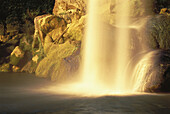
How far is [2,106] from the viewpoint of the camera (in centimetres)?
727

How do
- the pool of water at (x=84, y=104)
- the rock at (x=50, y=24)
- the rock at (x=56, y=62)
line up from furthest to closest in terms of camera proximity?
1. the rock at (x=50, y=24)
2. the rock at (x=56, y=62)
3. the pool of water at (x=84, y=104)

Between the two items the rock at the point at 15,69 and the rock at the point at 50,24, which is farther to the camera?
the rock at the point at 15,69

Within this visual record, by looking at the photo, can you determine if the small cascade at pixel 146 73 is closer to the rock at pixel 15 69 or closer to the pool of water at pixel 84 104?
the pool of water at pixel 84 104

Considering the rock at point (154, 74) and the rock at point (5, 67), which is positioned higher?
the rock at point (5, 67)

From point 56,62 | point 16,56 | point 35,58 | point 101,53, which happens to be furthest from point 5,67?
point 101,53

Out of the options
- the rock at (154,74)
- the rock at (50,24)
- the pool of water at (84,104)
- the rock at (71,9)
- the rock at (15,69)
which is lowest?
the pool of water at (84,104)

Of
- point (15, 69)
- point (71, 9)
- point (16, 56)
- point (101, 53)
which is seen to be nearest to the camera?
point (101, 53)

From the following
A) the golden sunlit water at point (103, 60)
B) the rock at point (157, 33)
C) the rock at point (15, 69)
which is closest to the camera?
the golden sunlit water at point (103, 60)

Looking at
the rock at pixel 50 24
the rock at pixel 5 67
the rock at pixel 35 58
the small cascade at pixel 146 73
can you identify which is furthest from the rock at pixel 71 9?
the small cascade at pixel 146 73

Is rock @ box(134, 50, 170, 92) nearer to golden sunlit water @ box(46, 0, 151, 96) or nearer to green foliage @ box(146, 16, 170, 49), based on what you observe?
golden sunlit water @ box(46, 0, 151, 96)

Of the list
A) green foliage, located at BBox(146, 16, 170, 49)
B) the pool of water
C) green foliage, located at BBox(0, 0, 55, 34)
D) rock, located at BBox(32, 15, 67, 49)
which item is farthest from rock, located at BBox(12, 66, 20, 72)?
green foliage, located at BBox(146, 16, 170, 49)

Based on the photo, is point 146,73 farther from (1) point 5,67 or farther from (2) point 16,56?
(1) point 5,67

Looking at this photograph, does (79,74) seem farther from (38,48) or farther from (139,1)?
(38,48)

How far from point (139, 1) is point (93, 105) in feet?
31.3
